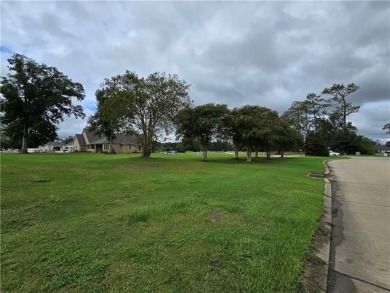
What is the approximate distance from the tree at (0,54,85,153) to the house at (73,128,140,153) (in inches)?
511

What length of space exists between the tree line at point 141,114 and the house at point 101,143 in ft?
23.8

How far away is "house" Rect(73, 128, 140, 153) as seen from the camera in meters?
56.8

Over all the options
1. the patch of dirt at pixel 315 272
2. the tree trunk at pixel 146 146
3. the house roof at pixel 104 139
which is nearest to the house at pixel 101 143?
the house roof at pixel 104 139

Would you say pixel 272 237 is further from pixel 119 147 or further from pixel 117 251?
pixel 119 147

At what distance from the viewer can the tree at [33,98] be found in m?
35.2

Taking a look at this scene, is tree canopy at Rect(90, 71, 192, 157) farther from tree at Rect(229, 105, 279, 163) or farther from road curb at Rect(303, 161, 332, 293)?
road curb at Rect(303, 161, 332, 293)

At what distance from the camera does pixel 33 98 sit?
120 feet

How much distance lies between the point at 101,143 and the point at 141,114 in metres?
41.1

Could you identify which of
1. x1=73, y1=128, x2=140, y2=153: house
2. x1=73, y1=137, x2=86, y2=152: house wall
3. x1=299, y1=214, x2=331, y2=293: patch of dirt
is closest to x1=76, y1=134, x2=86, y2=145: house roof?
x1=73, y1=128, x2=140, y2=153: house

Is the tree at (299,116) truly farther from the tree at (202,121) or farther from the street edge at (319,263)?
the street edge at (319,263)

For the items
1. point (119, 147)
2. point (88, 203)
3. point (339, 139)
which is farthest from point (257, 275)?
point (339, 139)

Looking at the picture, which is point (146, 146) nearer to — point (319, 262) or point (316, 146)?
point (319, 262)

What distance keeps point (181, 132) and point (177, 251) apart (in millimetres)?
21761

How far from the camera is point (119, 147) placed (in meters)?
57.5
